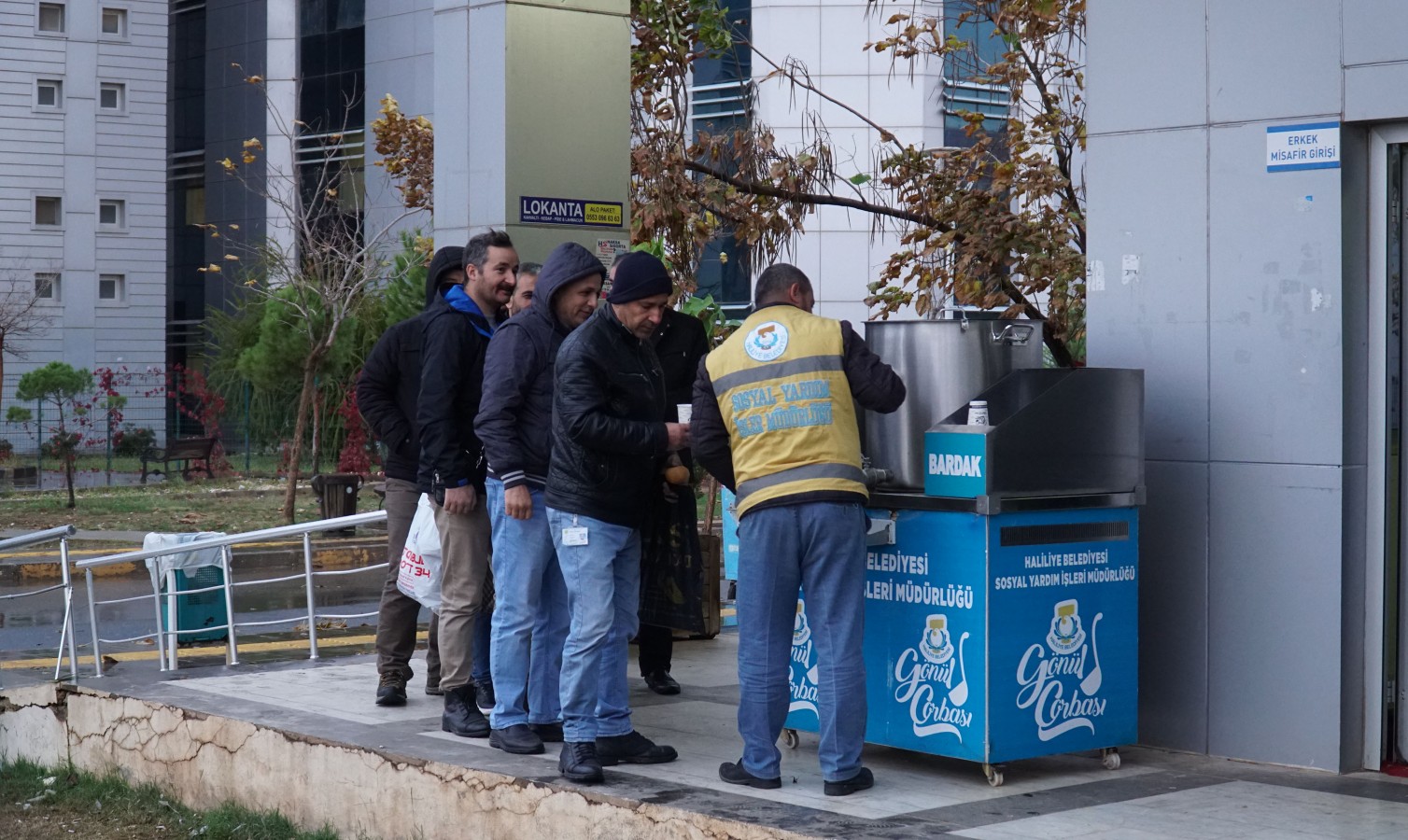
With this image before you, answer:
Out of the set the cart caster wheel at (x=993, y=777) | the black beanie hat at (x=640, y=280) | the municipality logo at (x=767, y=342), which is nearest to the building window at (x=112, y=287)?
the black beanie hat at (x=640, y=280)

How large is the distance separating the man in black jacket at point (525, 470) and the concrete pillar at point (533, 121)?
1970 millimetres

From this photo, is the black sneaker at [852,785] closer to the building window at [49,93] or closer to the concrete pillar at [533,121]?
the concrete pillar at [533,121]

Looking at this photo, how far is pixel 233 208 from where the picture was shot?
169 feet

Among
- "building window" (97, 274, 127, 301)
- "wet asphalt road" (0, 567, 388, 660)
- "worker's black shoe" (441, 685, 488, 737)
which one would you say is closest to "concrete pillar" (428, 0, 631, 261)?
"worker's black shoe" (441, 685, 488, 737)

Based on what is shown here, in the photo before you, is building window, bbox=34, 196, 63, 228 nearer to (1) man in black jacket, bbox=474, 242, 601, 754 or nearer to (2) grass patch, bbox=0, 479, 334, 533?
(2) grass patch, bbox=0, 479, 334, 533

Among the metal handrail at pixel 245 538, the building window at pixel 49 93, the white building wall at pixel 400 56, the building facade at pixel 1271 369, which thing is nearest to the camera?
the building facade at pixel 1271 369

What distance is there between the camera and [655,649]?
27.2 ft

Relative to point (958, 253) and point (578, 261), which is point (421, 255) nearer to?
point (958, 253)

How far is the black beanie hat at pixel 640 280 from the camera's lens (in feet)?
19.9

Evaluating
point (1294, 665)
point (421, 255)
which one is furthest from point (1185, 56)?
point (421, 255)

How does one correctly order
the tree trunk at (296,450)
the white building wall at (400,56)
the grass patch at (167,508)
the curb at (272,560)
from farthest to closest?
the white building wall at (400,56), the grass patch at (167,508), the tree trunk at (296,450), the curb at (272,560)

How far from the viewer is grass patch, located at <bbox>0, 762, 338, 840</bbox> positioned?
7.07 metres

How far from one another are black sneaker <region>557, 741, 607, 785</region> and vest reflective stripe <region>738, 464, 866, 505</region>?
1.16 meters

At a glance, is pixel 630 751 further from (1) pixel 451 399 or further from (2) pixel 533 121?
(2) pixel 533 121
